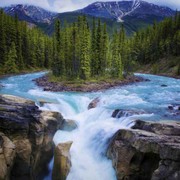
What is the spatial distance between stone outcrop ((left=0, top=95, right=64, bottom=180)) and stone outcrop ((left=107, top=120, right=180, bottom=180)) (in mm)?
5884

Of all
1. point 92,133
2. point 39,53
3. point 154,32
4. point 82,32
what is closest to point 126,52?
point 82,32

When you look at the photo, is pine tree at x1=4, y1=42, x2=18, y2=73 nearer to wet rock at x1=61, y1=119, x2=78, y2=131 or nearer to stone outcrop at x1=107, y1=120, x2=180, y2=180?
wet rock at x1=61, y1=119, x2=78, y2=131

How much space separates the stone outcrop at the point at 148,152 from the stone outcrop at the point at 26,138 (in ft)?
→ 19.3

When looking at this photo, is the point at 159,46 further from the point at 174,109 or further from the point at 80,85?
the point at 174,109

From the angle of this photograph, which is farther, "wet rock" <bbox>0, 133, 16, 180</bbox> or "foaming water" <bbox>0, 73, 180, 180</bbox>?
"foaming water" <bbox>0, 73, 180, 180</bbox>

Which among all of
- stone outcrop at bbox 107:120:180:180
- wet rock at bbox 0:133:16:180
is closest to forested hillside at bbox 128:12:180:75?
stone outcrop at bbox 107:120:180:180

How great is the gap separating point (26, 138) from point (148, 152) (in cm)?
948

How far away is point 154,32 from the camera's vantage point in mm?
127812

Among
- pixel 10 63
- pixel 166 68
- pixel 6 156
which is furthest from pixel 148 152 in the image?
pixel 166 68

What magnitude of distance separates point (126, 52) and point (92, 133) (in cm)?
6629

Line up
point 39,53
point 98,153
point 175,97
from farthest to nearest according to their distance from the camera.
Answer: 1. point 39,53
2. point 175,97
3. point 98,153

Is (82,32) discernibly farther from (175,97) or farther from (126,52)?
(175,97)

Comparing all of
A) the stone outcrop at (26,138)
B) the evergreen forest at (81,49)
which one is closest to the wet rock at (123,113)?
the stone outcrop at (26,138)

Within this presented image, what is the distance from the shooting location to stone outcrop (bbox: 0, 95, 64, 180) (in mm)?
20953
